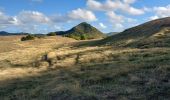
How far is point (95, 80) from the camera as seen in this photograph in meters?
32.0

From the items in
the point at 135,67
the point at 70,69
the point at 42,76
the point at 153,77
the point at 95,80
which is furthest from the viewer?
the point at 70,69

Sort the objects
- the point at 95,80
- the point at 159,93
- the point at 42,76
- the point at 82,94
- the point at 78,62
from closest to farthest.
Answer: the point at 159,93
the point at 82,94
the point at 95,80
the point at 42,76
the point at 78,62

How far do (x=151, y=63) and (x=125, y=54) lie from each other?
37.8 feet

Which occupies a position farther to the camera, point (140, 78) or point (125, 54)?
point (125, 54)

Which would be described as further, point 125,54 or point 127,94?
point 125,54

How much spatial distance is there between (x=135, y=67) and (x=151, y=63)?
6.04ft

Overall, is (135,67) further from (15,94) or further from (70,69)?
(15,94)

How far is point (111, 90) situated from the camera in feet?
90.3

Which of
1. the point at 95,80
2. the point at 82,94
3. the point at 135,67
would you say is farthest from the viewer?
the point at 135,67

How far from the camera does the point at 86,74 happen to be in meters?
35.6

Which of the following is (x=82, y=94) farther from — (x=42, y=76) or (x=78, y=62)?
(x=78, y=62)

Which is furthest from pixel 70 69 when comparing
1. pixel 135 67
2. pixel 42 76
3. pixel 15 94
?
pixel 15 94

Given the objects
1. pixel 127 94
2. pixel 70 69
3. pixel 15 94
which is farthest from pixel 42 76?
pixel 127 94

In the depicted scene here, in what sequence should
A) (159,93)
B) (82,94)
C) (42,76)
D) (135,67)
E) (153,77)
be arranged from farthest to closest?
(42,76) < (135,67) < (153,77) < (82,94) < (159,93)
